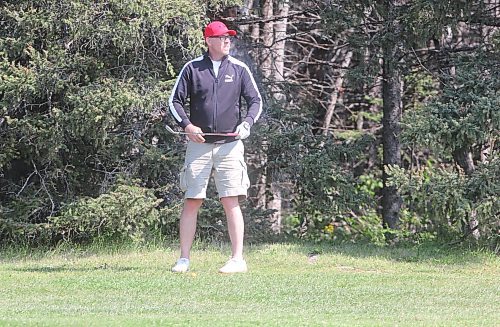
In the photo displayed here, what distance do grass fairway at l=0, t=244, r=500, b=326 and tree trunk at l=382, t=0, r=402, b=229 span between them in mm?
2670

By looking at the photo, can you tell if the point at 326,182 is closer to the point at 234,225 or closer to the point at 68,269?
the point at 234,225

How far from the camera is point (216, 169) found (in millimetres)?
9180

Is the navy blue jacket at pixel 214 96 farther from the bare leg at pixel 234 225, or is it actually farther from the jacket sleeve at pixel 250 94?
the bare leg at pixel 234 225

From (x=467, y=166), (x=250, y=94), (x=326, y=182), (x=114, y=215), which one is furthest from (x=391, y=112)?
(x=250, y=94)

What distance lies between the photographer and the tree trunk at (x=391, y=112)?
1236 centimetres

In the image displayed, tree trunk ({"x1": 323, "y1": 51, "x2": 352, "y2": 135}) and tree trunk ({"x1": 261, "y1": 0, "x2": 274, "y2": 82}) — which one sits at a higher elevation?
tree trunk ({"x1": 261, "y1": 0, "x2": 274, "y2": 82})

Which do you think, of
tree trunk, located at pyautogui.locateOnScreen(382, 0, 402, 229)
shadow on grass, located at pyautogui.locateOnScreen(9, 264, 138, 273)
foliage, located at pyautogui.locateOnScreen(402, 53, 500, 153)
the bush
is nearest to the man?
shadow on grass, located at pyautogui.locateOnScreen(9, 264, 138, 273)

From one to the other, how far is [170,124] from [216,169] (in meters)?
3.10

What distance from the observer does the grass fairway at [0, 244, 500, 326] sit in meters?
6.93

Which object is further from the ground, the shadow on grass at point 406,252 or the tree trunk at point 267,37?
the tree trunk at point 267,37

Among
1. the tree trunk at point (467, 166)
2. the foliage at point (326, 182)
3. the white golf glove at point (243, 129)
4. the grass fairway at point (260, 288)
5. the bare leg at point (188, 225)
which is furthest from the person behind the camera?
the foliage at point (326, 182)

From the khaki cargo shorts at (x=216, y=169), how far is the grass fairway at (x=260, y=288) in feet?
2.64

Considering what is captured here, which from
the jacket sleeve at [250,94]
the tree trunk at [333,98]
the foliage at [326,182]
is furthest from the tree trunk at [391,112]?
the jacket sleeve at [250,94]

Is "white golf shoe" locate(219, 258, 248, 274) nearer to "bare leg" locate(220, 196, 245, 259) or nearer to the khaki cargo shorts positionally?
"bare leg" locate(220, 196, 245, 259)
